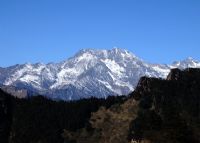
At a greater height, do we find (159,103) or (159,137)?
(159,103)

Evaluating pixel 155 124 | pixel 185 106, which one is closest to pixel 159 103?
pixel 185 106

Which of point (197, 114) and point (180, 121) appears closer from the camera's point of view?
point (180, 121)

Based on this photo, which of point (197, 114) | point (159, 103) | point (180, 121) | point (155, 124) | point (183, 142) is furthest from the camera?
point (159, 103)

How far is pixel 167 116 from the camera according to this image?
154 feet

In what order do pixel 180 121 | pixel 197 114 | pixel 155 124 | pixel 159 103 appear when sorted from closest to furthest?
pixel 180 121 < pixel 155 124 < pixel 197 114 < pixel 159 103

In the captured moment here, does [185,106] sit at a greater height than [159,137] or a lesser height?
greater

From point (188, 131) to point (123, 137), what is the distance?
153897mm

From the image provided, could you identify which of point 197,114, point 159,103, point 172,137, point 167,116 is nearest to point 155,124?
point 167,116

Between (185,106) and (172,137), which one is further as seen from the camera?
(185,106)

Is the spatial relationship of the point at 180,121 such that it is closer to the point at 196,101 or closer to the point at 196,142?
the point at 196,142

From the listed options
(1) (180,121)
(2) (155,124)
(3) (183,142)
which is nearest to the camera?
(3) (183,142)

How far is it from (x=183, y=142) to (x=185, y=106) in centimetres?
14696

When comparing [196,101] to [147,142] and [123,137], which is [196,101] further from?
[147,142]

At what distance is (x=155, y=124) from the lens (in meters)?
51.1
